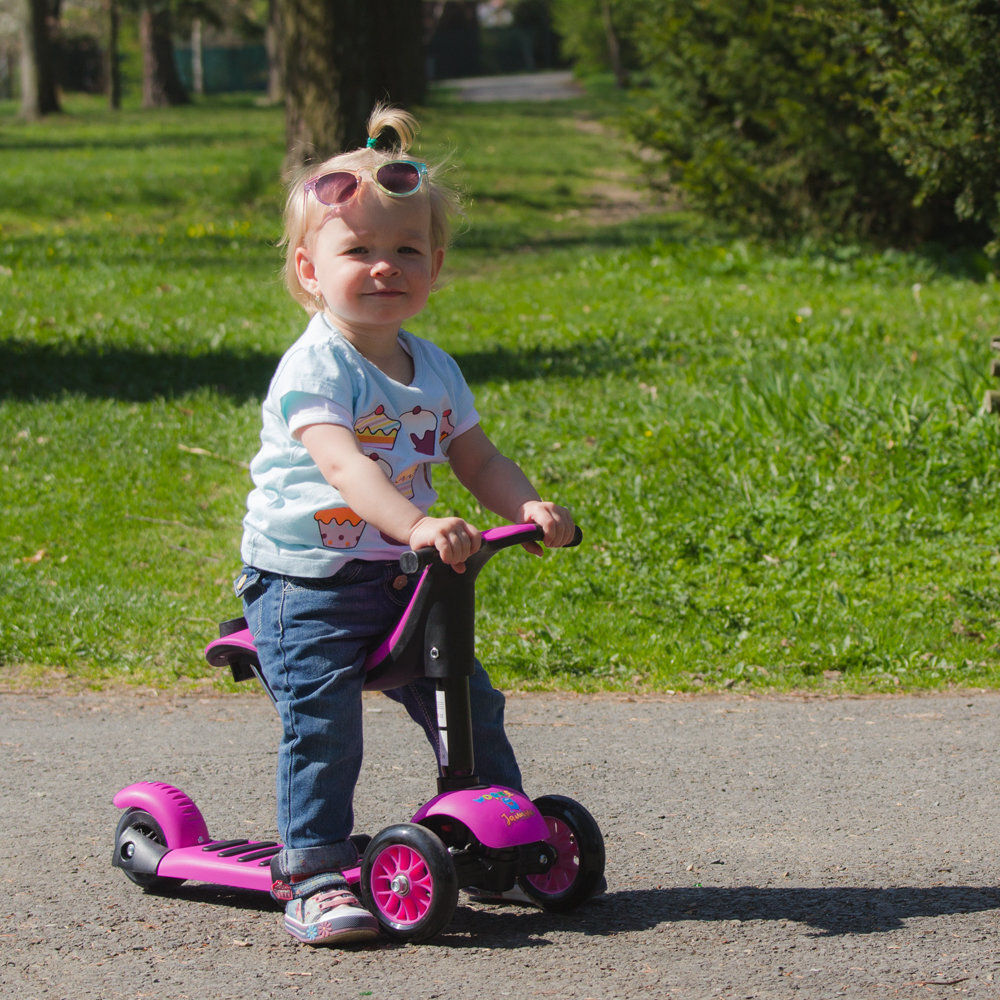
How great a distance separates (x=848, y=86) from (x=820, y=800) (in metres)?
8.96

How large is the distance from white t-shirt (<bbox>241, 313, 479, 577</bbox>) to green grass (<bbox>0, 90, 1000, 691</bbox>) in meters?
1.95

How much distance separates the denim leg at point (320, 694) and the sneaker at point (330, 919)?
0.07m

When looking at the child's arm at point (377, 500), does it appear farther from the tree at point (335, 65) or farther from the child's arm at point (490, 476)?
the tree at point (335, 65)

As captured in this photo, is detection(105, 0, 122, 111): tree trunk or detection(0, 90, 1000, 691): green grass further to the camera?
detection(105, 0, 122, 111): tree trunk

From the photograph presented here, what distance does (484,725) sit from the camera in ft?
9.97

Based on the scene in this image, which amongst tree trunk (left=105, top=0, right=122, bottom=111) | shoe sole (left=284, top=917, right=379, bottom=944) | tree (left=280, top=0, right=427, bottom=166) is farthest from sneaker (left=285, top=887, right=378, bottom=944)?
tree trunk (left=105, top=0, right=122, bottom=111)

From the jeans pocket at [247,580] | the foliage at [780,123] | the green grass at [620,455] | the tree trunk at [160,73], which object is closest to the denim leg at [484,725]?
the jeans pocket at [247,580]

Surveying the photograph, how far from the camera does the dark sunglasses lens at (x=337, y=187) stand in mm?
2896

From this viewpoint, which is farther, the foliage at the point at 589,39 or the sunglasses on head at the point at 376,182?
the foliage at the point at 589,39

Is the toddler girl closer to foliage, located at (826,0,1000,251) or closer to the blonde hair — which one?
the blonde hair

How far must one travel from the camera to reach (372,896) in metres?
2.84

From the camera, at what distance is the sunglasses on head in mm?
2896

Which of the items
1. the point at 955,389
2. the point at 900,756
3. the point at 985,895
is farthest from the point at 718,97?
the point at 985,895

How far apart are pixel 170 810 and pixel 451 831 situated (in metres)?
0.77
